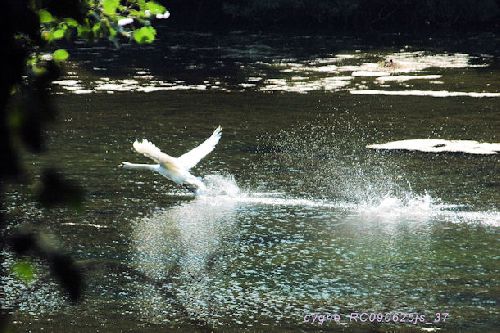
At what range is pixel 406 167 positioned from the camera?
11523 mm

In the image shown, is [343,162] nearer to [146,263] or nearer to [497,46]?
[146,263]

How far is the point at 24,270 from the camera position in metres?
1.06

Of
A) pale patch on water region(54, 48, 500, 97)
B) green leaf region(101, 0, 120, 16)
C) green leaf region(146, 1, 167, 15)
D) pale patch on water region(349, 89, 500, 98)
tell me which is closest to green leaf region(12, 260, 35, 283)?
green leaf region(101, 0, 120, 16)

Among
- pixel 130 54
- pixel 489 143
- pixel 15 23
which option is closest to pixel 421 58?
pixel 130 54

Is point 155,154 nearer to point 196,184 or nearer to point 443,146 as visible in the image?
point 196,184

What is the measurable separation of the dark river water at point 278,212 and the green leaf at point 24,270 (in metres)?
0.02

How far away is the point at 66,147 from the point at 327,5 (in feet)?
64.7

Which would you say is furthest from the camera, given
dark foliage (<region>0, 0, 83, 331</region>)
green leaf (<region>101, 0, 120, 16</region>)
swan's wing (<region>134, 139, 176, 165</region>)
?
swan's wing (<region>134, 139, 176, 165</region>)

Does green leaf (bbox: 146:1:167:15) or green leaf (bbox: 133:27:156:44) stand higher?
green leaf (bbox: 146:1:167:15)

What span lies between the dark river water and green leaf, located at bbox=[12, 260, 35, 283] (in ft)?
0.07

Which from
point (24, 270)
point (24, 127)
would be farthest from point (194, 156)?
point (24, 127)

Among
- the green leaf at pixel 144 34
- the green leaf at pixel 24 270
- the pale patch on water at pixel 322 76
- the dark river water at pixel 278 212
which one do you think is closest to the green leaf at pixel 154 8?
the green leaf at pixel 144 34

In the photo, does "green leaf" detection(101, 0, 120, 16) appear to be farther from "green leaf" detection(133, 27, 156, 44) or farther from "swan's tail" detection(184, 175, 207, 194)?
"swan's tail" detection(184, 175, 207, 194)

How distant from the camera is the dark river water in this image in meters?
6.58
